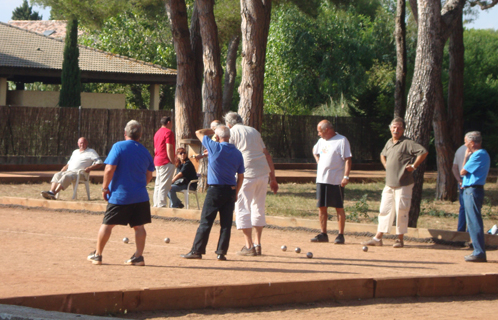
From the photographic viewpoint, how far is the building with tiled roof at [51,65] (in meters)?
27.8

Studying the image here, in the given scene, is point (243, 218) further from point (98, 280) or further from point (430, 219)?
point (430, 219)

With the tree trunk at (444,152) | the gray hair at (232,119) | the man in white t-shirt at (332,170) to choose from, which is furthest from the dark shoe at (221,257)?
the tree trunk at (444,152)

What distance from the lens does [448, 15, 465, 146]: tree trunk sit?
16906mm

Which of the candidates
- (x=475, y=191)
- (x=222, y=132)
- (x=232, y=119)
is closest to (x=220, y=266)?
(x=222, y=132)

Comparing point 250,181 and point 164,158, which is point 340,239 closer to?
point 250,181

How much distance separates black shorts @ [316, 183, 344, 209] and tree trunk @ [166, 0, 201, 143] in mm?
8146

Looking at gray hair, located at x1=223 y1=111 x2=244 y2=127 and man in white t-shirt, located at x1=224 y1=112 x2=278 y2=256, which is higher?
gray hair, located at x1=223 y1=111 x2=244 y2=127

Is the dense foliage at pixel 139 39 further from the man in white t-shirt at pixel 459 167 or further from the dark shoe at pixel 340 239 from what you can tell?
the dark shoe at pixel 340 239

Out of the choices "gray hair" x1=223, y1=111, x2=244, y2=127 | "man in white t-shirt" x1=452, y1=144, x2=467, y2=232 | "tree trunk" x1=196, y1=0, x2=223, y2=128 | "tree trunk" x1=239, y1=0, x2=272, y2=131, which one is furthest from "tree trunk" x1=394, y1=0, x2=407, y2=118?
"gray hair" x1=223, y1=111, x2=244, y2=127

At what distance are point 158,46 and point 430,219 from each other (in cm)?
2959

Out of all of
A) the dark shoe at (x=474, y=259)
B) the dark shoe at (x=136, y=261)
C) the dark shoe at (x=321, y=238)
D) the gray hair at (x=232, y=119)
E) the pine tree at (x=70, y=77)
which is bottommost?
the dark shoe at (x=474, y=259)

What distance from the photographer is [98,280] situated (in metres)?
6.15

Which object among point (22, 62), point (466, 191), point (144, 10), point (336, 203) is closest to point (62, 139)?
point (22, 62)

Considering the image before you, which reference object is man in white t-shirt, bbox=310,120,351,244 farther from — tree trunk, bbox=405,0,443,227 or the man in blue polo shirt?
tree trunk, bbox=405,0,443,227
